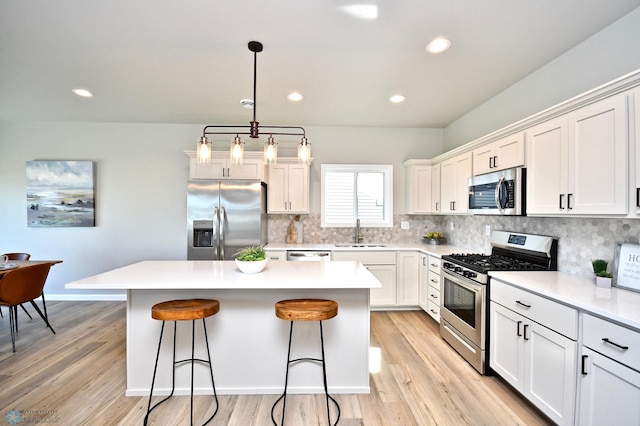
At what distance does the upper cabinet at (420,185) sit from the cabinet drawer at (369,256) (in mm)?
866

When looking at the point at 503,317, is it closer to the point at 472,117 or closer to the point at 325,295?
the point at 325,295

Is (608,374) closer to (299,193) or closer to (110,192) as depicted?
(299,193)

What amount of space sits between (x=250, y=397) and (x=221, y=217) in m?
2.21

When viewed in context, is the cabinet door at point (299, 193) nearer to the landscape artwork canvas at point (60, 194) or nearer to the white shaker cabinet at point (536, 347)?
the white shaker cabinet at point (536, 347)

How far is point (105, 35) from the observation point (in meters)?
2.17

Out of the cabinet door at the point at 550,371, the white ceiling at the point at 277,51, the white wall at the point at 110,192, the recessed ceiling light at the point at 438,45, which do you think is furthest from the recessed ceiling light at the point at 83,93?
the cabinet door at the point at 550,371

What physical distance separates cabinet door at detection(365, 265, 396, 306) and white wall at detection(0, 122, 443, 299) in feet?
7.51

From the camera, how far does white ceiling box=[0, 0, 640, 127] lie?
1.89 meters

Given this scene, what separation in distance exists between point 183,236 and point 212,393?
2.81m

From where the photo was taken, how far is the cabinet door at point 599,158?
165 centimetres

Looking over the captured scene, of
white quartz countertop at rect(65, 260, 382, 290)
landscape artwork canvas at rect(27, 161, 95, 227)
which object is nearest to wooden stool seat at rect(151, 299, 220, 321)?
white quartz countertop at rect(65, 260, 382, 290)

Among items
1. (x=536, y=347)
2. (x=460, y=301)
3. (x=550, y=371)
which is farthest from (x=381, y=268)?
(x=550, y=371)

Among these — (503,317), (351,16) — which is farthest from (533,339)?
(351,16)

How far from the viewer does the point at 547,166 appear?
2182 millimetres
